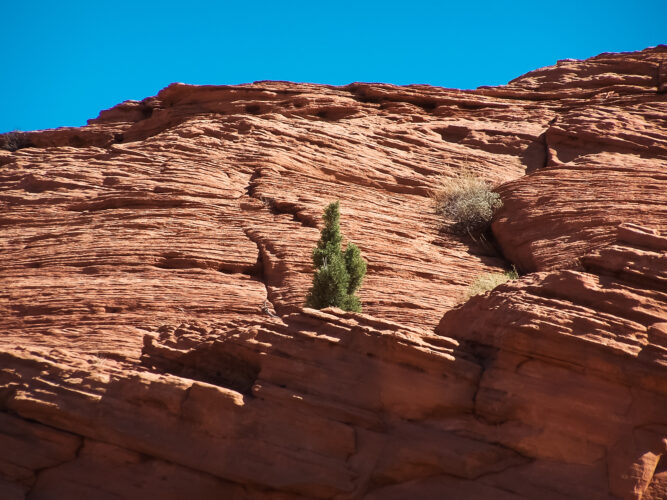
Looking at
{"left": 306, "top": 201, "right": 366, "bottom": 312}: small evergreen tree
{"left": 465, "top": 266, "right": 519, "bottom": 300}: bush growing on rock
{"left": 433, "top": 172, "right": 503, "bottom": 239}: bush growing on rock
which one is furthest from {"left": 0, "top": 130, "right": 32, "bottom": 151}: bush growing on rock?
{"left": 465, "top": 266, "right": 519, "bottom": 300}: bush growing on rock

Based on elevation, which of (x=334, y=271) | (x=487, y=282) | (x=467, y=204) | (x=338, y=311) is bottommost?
(x=338, y=311)

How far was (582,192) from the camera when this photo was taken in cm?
1825

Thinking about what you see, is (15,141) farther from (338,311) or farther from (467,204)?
(338,311)

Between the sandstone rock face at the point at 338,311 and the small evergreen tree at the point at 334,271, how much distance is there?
58 centimetres

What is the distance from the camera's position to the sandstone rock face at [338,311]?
10453 mm

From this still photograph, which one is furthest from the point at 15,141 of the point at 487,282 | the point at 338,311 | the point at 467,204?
the point at 338,311

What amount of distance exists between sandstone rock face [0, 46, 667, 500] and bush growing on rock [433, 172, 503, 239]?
0.33 metres

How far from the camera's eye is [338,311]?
11586 mm

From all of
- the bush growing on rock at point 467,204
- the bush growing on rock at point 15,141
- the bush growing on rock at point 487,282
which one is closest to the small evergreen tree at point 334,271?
the bush growing on rock at point 487,282

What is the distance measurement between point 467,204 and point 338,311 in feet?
27.5

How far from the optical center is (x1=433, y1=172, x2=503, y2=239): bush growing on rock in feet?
62.3

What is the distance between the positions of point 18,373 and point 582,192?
12.3 m

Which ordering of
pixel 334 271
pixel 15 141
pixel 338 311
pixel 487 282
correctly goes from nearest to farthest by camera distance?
pixel 338 311, pixel 334 271, pixel 487 282, pixel 15 141

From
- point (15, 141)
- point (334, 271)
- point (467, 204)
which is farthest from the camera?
point (15, 141)
